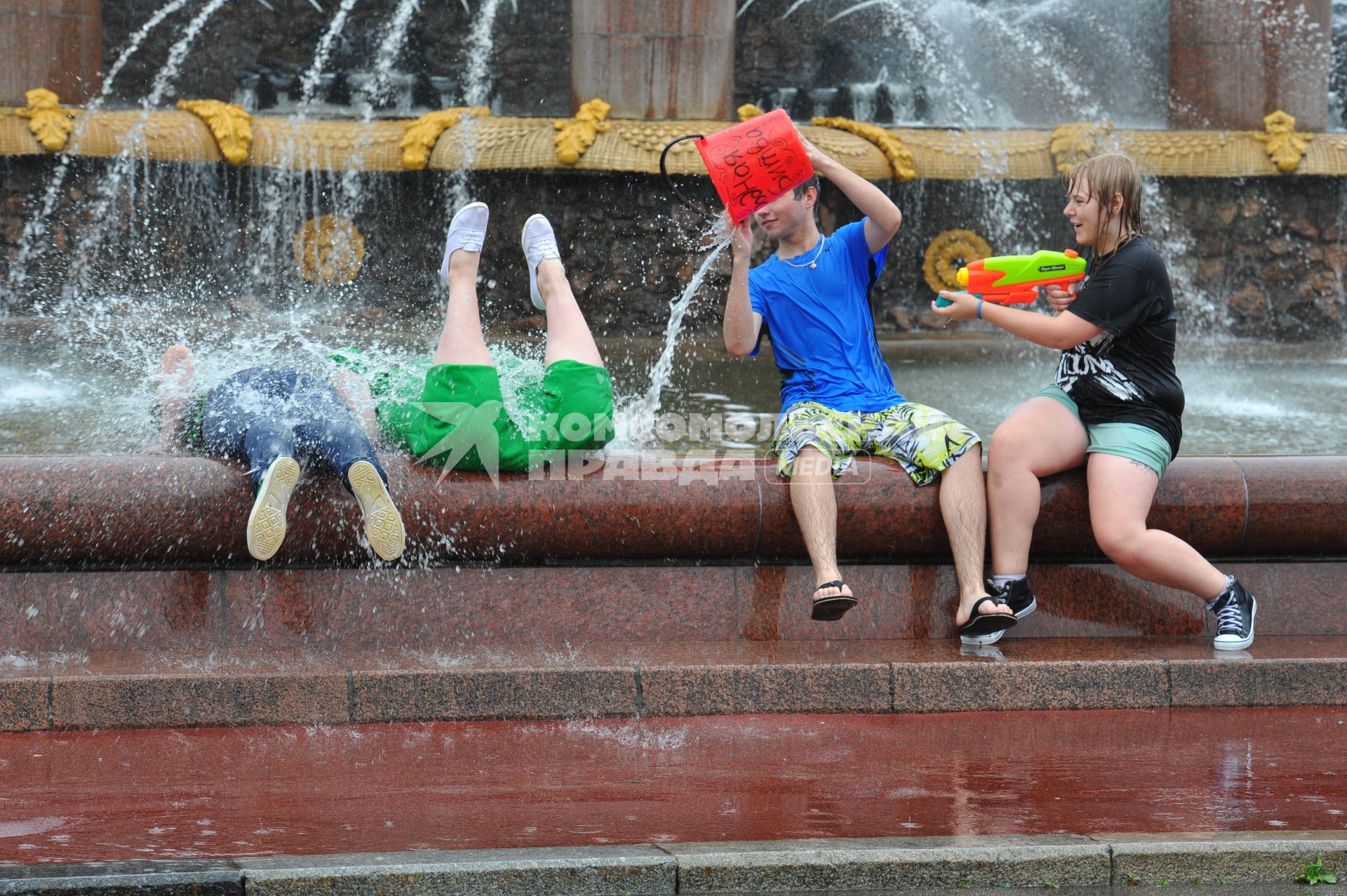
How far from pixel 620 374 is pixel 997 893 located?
19.1 ft

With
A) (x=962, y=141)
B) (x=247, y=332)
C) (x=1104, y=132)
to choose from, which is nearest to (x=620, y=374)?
(x=247, y=332)

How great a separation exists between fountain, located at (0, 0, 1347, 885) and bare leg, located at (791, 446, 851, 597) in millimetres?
115

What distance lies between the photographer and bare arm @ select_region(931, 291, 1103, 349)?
4484 mm

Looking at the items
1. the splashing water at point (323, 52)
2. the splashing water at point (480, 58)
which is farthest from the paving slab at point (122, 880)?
the splashing water at point (480, 58)

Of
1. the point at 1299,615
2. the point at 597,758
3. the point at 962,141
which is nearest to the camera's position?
the point at 597,758

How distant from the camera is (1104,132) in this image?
405 inches

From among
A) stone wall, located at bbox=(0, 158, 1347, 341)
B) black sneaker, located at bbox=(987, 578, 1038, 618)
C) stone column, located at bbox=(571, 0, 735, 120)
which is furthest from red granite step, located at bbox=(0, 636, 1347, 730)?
stone column, located at bbox=(571, 0, 735, 120)

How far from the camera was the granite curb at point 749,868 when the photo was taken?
2.80 metres

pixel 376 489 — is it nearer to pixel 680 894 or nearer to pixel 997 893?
pixel 680 894


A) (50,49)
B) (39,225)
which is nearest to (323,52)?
(50,49)

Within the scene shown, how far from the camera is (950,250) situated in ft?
35.0

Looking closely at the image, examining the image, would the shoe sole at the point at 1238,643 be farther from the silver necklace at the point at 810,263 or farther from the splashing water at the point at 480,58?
the splashing water at the point at 480,58

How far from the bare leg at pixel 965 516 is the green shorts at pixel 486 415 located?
1.10 meters

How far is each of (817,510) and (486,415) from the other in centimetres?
107
